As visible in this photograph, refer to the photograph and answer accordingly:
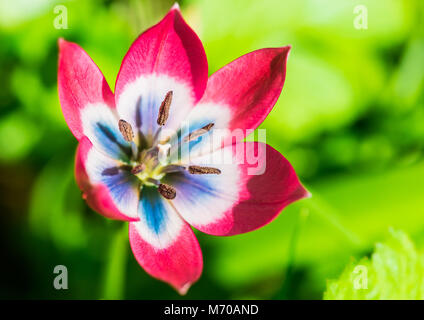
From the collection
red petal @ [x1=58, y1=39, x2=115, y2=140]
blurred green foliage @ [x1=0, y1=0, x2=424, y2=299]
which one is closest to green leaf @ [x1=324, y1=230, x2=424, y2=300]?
blurred green foliage @ [x1=0, y1=0, x2=424, y2=299]

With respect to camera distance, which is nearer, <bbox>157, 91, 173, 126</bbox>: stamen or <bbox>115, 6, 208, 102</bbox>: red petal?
<bbox>115, 6, 208, 102</bbox>: red petal

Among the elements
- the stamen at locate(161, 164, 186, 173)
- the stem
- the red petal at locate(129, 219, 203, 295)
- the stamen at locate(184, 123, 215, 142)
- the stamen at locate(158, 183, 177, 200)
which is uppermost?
the stamen at locate(184, 123, 215, 142)

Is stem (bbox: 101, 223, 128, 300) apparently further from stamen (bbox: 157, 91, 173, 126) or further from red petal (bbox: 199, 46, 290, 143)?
red petal (bbox: 199, 46, 290, 143)

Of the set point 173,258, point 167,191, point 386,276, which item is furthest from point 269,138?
point 173,258
